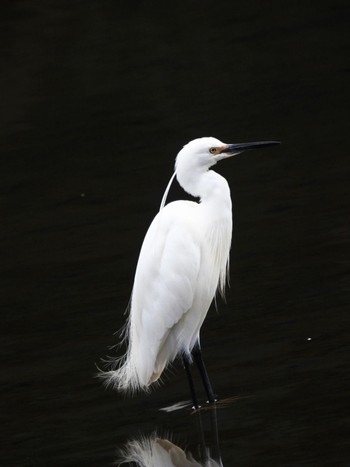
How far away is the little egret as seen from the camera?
5332 millimetres

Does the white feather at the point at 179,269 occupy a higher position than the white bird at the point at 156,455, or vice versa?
the white feather at the point at 179,269

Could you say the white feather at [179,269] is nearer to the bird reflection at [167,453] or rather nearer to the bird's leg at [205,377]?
the bird's leg at [205,377]

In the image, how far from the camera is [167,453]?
16.0 ft

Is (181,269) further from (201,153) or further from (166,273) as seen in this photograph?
(201,153)

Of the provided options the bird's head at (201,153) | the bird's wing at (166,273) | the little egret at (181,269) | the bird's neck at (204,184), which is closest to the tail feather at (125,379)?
the little egret at (181,269)

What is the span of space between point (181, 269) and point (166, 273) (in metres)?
0.07

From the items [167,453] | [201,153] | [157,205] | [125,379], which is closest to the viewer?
[167,453]

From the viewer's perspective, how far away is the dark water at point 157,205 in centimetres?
519

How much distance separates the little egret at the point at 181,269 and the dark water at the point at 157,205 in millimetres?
228

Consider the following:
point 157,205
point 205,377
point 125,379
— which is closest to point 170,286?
Answer: point 205,377

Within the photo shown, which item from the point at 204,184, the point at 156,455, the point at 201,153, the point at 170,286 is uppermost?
the point at 201,153

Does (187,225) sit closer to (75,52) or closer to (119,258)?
(119,258)

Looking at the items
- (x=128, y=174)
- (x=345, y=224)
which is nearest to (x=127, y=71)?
(x=128, y=174)

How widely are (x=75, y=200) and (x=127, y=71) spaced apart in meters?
4.01
